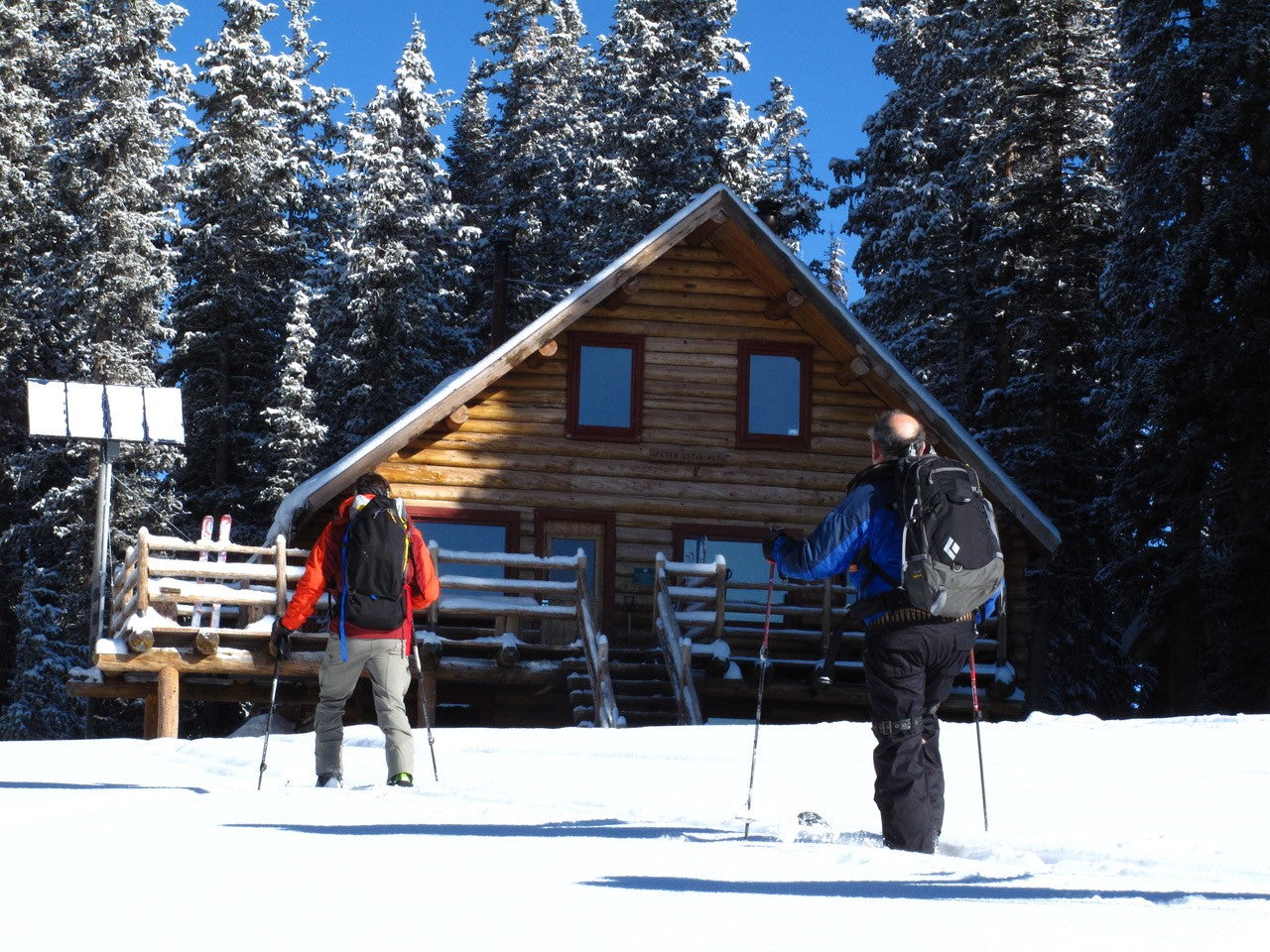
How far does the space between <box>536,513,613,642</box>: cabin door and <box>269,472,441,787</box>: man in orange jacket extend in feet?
36.4

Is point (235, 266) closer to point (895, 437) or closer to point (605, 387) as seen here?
point (605, 387)

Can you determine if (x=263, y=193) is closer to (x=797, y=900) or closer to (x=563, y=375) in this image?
(x=563, y=375)

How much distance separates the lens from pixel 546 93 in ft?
157

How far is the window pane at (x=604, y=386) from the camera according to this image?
20.4 meters

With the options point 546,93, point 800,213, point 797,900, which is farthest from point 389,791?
point 546,93

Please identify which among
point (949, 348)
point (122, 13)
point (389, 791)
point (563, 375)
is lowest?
point (389, 791)

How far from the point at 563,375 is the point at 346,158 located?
63.7 feet

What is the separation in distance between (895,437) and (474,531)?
14.2m

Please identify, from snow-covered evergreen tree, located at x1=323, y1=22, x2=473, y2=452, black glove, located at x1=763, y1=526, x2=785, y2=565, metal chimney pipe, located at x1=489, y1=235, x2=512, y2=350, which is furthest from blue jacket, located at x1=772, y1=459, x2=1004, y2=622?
snow-covered evergreen tree, located at x1=323, y1=22, x2=473, y2=452

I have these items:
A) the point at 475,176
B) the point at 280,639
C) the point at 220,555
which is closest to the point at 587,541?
the point at 220,555

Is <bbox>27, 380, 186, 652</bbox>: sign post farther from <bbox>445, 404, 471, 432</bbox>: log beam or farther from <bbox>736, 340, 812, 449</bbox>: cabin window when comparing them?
<bbox>736, 340, 812, 449</bbox>: cabin window

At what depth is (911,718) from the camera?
601cm

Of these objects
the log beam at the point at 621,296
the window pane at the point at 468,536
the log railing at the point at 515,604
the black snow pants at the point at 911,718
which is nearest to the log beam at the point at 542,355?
the log beam at the point at 621,296

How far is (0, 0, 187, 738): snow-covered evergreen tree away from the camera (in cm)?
3097
